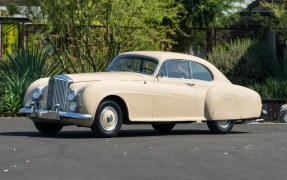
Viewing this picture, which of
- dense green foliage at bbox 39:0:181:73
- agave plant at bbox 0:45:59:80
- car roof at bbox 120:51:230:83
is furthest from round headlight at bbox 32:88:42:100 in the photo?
dense green foliage at bbox 39:0:181:73

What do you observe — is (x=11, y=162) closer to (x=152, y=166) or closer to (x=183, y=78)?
(x=152, y=166)

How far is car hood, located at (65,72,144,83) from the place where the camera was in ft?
38.4

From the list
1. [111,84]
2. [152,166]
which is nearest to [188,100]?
[111,84]

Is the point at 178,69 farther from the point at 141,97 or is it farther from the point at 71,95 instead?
the point at 71,95

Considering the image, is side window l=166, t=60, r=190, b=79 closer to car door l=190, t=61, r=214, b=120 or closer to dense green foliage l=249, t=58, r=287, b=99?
car door l=190, t=61, r=214, b=120

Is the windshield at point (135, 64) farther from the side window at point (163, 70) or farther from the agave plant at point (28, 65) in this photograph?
the agave plant at point (28, 65)

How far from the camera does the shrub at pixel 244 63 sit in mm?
21656

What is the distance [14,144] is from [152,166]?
10.3ft

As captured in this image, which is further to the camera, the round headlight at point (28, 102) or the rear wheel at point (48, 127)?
the rear wheel at point (48, 127)

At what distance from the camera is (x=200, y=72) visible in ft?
45.0

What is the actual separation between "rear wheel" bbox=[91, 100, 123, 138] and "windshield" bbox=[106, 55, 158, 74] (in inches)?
56.3

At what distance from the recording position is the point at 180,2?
32094 mm

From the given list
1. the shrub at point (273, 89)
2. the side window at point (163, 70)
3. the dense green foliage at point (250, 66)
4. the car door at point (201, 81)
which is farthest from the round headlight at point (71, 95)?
the dense green foliage at point (250, 66)

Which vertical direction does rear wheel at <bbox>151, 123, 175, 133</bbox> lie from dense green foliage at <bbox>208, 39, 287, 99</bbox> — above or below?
below
